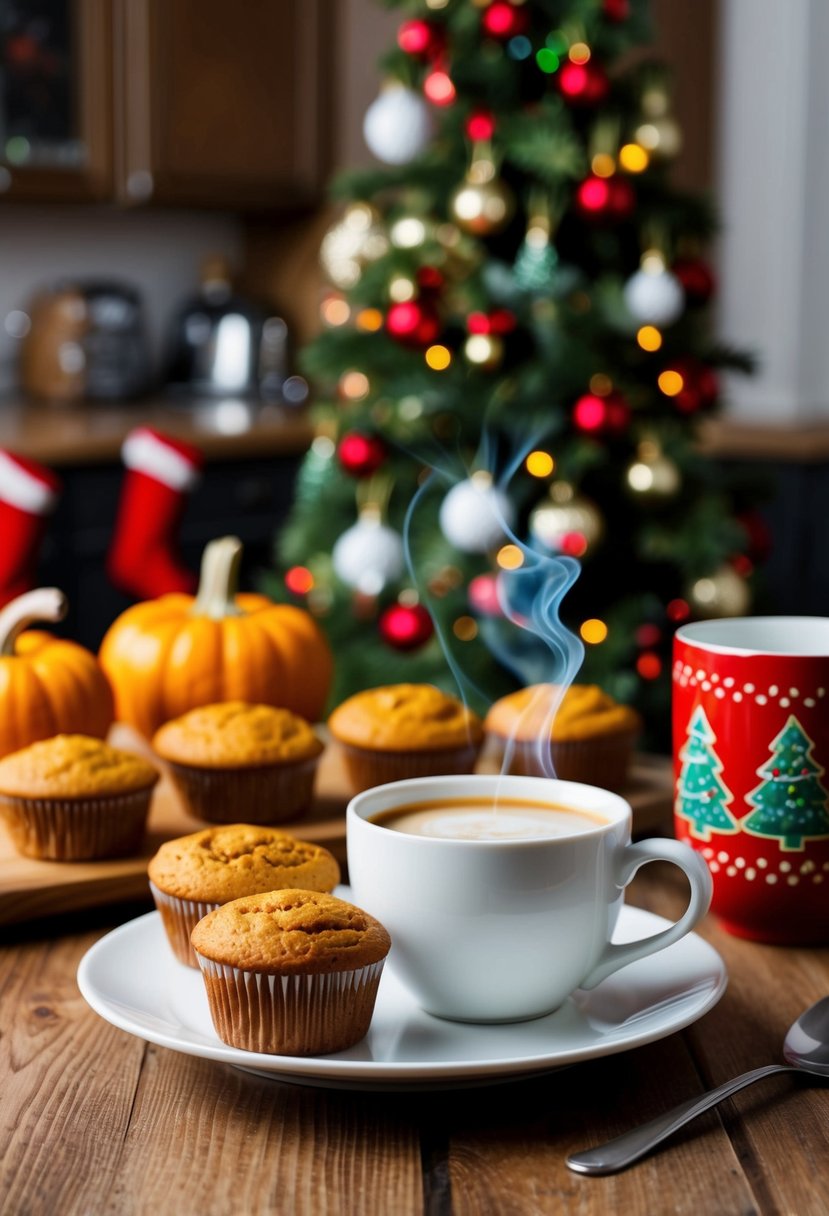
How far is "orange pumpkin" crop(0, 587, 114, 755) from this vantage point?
1.04 metres

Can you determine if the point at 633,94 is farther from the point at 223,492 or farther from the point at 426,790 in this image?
the point at 426,790

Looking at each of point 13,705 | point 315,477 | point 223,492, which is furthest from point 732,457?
point 13,705

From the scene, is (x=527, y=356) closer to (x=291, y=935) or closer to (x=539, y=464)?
(x=539, y=464)

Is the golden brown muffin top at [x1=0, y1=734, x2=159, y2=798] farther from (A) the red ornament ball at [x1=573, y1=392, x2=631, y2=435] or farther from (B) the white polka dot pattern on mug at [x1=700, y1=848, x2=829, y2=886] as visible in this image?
(A) the red ornament ball at [x1=573, y1=392, x2=631, y2=435]

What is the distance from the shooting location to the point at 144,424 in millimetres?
3074

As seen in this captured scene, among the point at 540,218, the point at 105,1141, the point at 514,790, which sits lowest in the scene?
the point at 105,1141

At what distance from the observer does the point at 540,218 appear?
205 centimetres

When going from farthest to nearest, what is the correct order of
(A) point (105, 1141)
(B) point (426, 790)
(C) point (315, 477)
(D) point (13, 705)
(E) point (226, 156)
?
(E) point (226, 156) → (C) point (315, 477) → (D) point (13, 705) → (B) point (426, 790) → (A) point (105, 1141)

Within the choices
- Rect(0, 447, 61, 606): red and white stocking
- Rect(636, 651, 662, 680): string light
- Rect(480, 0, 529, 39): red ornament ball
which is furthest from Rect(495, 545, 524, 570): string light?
Rect(0, 447, 61, 606): red and white stocking

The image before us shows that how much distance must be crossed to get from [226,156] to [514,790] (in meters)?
3.07

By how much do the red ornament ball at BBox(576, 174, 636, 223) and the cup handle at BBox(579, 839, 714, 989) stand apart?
148 cm

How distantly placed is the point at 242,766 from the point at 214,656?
26 centimetres

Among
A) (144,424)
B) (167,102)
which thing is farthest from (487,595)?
(167,102)

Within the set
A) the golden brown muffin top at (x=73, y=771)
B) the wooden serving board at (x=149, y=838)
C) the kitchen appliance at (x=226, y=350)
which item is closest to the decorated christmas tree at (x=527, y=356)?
the wooden serving board at (x=149, y=838)
